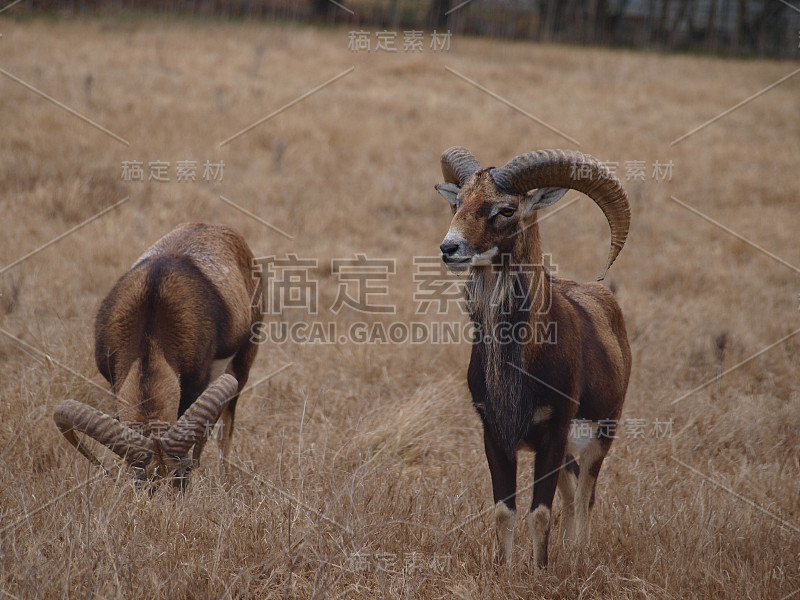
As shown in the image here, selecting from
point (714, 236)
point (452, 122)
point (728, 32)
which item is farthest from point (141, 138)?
point (728, 32)

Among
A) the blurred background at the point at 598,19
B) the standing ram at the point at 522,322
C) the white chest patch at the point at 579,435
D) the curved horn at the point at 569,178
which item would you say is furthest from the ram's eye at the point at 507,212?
the blurred background at the point at 598,19

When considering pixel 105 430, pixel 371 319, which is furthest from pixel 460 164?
pixel 371 319

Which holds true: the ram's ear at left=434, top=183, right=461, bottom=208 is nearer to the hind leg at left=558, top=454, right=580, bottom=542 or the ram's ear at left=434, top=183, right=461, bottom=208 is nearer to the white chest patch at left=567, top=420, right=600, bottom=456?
the white chest patch at left=567, top=420, right=600, bottom=456

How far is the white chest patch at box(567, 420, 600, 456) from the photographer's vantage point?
477 cm

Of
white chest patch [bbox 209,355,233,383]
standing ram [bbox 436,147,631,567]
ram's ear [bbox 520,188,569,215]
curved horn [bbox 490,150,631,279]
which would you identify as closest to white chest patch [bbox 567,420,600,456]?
standing ram [bbox 436,147,631,567]

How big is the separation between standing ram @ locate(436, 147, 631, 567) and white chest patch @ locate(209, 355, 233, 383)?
2.29 metres

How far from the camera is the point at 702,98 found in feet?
65.0

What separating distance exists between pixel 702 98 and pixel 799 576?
17913 millimetres

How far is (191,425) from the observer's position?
447cm

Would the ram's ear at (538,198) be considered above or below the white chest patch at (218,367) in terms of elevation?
above

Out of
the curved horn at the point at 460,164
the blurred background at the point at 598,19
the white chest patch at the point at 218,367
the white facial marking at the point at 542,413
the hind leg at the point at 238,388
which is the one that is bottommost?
the hind leg at the point at 238,388

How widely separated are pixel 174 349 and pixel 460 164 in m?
2.36

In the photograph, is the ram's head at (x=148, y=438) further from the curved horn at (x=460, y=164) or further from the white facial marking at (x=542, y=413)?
the curved horn at (x=460, y=164)

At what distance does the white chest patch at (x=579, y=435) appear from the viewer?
4.77 m
